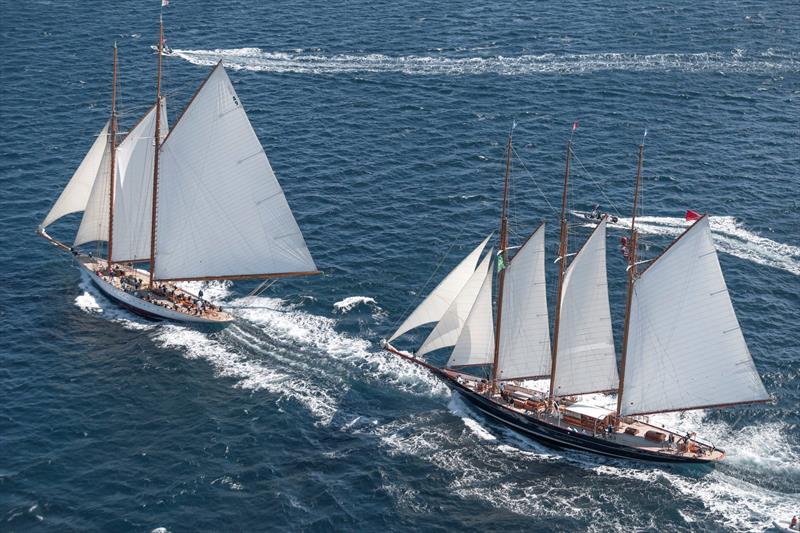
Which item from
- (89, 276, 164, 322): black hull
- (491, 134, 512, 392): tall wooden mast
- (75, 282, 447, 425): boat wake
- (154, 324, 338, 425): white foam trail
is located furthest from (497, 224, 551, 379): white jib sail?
(89, 276, 164, 322): black hull

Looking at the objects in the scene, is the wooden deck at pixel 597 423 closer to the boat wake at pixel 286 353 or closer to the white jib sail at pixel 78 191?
the boat wake at pixel 286 353

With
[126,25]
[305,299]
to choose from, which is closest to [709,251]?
[305,299]

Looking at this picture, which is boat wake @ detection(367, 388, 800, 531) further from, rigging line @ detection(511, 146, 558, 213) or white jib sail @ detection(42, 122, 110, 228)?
white jib sail @ detection(42, 122, 110, 228)

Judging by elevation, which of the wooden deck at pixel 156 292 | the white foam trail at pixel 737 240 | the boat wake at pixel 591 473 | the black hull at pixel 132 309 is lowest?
the boat wake at pixel 591 473

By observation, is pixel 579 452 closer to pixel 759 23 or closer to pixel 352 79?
pixel 352 79

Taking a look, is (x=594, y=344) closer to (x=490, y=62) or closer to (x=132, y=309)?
(x=132, y=309)

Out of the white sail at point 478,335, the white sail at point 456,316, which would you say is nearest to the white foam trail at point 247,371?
the white sail at point 456,316
